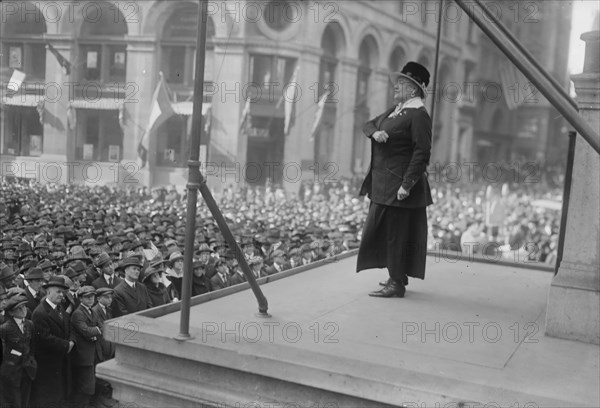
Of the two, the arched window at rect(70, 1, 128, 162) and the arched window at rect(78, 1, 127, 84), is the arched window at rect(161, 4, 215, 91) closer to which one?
the arched window at rect(78, 1, 127, 84)

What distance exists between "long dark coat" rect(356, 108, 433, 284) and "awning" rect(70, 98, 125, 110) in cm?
535

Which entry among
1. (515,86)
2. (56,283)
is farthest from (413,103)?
(515,86)

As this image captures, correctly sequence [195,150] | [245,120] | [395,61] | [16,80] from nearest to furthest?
1. [195,150]
2. [16,80]
3. [245,120]
4. [395,61]

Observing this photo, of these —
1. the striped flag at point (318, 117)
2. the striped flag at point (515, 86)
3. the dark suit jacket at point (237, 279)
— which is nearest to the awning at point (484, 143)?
the striped flag at point (515, 86)

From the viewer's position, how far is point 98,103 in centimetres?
965

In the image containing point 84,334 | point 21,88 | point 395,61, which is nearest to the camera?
point 84,334

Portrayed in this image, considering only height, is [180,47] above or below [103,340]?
above

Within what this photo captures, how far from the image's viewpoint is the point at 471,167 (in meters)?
42.5

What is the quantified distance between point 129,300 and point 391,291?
384 cm

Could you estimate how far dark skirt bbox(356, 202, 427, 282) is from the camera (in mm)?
4953

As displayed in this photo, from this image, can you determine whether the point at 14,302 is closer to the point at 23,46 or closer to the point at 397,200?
the point at 23,46

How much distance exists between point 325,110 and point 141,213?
14894 mm

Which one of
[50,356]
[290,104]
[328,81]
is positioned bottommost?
[50,356]

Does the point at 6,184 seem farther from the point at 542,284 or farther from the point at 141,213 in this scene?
the point at 542,284
